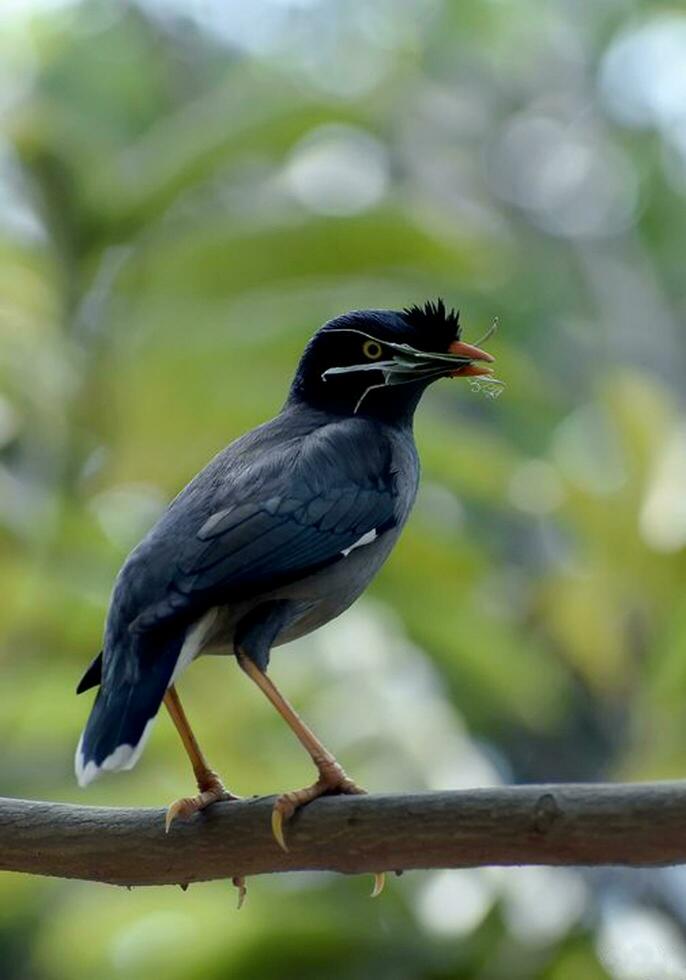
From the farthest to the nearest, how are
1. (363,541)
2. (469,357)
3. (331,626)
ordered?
1. (331,626)
2. (363,541)
3. (469,357)

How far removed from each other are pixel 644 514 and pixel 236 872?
2.60 m

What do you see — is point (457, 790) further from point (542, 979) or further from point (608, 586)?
point (608, 586)

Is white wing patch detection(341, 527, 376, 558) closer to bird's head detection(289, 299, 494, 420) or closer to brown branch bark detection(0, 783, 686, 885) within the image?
bird's head detection(289, 299, 494, 420)

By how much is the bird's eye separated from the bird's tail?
53 centimetres

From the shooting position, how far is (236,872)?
2.53m

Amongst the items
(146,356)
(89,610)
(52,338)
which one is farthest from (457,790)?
(52,338)

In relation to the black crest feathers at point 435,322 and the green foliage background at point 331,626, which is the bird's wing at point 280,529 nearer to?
the black crest feathers at point 435,322

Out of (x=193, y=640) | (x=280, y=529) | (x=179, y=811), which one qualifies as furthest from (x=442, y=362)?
(x=179, y=811)

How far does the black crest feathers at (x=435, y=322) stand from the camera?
2471mm

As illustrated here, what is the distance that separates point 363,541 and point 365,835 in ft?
1.84

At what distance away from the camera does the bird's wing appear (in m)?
2.55

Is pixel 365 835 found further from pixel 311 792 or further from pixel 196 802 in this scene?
pixel 196 802

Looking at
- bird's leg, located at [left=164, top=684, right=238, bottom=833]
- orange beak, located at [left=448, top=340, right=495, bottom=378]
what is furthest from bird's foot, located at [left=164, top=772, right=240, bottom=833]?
orange beak, located at [left=448, top=340, right=495, bottom=378]

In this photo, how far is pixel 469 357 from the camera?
2324 mm
